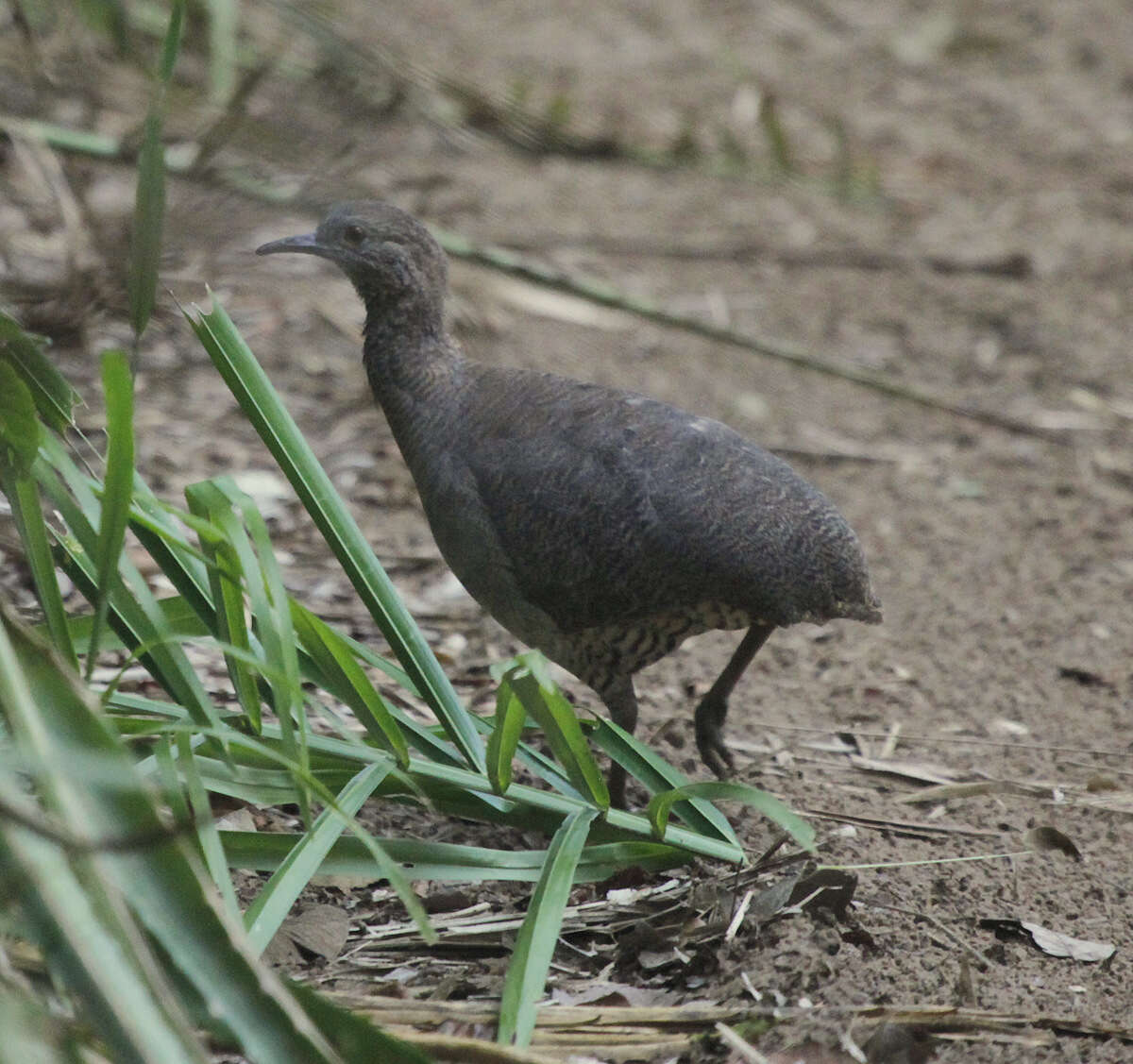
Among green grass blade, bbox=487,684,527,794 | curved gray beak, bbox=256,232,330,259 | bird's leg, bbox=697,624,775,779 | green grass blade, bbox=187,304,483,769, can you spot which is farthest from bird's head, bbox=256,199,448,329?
green grass blade, bbox=487,684,527,794

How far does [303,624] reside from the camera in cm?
315

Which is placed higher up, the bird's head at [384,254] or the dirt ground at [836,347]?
the bird's head at [384,254]

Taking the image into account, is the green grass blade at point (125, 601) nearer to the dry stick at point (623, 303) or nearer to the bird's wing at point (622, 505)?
the bird's wing at point (622, 505)

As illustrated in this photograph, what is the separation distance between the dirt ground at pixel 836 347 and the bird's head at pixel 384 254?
104 cm

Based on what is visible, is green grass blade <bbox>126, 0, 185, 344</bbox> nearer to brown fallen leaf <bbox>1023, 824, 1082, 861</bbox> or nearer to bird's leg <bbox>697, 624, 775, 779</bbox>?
bird's leg <bbox>697, 624, 775, 779</bbox>

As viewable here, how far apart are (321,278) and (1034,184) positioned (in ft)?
15.0

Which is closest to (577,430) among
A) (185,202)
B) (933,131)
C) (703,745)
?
(703,745)

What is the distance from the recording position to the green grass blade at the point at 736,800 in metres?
2.85

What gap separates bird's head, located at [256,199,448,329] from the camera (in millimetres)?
4246

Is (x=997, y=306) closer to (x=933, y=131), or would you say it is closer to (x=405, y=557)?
(x=933, y=131)

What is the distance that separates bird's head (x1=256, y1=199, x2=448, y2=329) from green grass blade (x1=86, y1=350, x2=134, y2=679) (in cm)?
152

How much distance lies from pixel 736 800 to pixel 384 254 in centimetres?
187

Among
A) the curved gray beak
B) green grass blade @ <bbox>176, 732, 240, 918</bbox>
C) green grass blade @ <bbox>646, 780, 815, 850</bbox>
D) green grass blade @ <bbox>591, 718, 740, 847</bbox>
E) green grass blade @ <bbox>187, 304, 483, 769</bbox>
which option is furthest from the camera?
the curved gray beak

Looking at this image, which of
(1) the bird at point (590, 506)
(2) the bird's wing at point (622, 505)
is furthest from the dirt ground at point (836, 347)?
(2) the bird's wing at point (622, 505)
